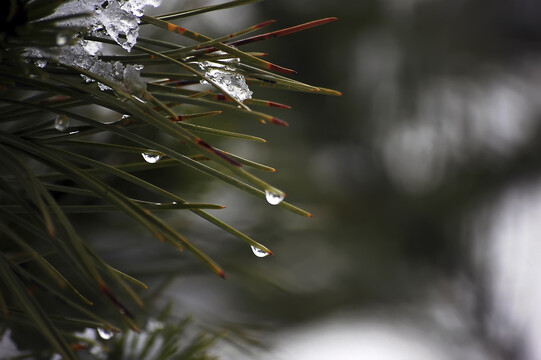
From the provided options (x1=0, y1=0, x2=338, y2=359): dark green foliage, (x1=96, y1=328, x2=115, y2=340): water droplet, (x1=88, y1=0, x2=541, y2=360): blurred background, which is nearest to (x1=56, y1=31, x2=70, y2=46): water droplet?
(x1=0, y1=0, x2=338, y2=359): dark green foliage

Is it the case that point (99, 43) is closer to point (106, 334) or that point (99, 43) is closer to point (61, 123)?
point (61, 123)

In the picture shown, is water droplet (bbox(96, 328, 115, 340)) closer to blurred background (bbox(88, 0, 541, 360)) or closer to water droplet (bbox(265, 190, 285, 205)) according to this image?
water droplet (bbox(265, 190, 285, 205))

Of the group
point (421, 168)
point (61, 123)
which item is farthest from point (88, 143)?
point (421, 168)

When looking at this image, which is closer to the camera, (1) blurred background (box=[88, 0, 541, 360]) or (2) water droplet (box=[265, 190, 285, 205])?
(2) water droplet (box=[265, 190, 285, 205])

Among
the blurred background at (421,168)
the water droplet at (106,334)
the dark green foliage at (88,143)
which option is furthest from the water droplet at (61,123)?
the blurred background at (421,168)

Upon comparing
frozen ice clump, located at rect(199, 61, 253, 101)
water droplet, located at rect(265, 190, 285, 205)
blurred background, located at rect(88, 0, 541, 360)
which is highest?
blurred background, located at rect(88, 0, 541, 360)

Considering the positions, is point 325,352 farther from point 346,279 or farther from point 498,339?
point 498,339

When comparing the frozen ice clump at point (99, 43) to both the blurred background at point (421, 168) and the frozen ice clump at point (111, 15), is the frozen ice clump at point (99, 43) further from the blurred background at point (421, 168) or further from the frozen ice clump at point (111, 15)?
the blurred background at point (421, 168)

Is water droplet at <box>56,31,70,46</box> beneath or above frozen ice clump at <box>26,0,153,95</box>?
beneath

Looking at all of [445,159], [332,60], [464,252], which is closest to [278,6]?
[332,60]
